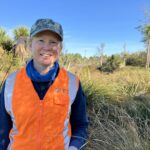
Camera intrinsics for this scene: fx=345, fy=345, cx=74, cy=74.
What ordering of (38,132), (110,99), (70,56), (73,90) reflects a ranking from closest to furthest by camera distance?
(38,132), (73,90), (110,99), (70,56)

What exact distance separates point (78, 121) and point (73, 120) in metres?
0.04

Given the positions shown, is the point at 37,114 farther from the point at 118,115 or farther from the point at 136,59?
the point at 136,59

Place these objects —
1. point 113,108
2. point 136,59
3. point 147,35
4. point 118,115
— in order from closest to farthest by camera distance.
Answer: point 118,115 → point 113,108 → point 147,35 → point 136,59

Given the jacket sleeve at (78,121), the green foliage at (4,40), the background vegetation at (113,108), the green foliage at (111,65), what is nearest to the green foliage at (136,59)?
the green foliage at (111,65)

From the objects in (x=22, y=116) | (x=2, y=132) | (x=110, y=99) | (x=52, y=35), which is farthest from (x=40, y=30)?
(x=110, y=99)

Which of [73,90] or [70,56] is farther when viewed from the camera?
[70,56]

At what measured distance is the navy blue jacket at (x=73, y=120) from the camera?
8.79 ft

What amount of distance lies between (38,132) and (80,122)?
420 millimetres

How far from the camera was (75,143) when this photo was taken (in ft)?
8.91

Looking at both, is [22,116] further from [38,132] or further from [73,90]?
[73,90]

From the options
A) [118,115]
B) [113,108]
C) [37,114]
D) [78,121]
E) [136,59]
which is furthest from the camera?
[136,59]

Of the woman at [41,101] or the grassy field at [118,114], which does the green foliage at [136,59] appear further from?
the woman at [41,101]

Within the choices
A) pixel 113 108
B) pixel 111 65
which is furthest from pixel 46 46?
pixel 111 65

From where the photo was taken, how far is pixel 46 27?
8.51 feet
